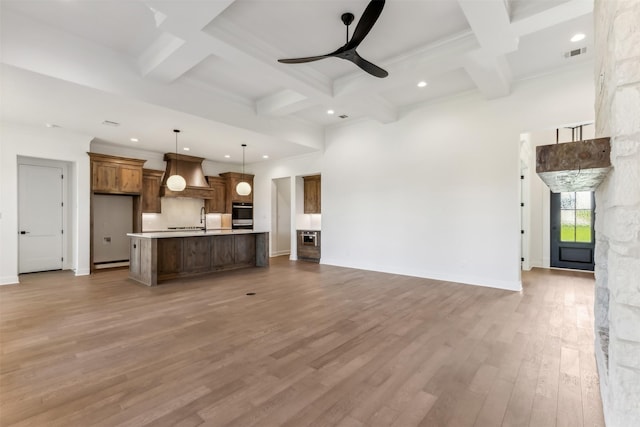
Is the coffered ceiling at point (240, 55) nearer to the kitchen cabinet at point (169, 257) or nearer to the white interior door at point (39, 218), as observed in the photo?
the white interior door at point (39, 218)

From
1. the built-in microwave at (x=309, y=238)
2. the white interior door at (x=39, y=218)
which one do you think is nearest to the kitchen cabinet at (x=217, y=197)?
the built-in microwave at (x=309, y=238)

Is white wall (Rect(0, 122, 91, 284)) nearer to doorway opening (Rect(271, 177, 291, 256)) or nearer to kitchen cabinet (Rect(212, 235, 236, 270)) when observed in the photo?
kitchen cabinet (Rect(212, 235, 236, 270))

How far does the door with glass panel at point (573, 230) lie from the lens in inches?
248

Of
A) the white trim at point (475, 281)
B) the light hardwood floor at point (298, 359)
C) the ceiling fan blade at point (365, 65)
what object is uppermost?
the ceiling fan blade at point (365, 65)

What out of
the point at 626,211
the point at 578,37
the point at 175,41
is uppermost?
the point at 578,37

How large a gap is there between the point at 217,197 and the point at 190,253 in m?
3.48

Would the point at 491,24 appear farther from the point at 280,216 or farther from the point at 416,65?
the point at 280,216

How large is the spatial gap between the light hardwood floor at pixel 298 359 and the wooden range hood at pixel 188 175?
12.3 ft

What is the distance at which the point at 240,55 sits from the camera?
12.1 feet

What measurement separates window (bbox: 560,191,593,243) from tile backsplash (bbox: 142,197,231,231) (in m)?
8.96

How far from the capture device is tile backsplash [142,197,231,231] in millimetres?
7793

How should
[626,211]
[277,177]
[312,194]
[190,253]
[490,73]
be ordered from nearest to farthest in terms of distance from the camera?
[626,211], [490,73], [190,253], [312,194], [277,177]

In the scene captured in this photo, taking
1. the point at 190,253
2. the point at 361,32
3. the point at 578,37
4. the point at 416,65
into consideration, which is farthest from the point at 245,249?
the point at 578,37

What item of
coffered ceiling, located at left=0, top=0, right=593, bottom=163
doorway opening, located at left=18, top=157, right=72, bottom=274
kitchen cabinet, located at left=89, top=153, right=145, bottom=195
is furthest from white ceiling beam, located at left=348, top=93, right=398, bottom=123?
doorway opening, located at left=18, top=157, right=72, bottom=274
